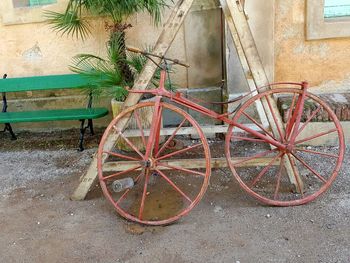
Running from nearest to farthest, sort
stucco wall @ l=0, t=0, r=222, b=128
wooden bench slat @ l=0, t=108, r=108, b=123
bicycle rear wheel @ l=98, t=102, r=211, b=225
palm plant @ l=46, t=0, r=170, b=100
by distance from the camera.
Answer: bicycle rear wheel @ l=98, t=102, r=211, b=225 → palm plant @ l=46, t=0, r=170, b=100 → wooden bench slat @ l=0, t=108, r=108, b=123 → stucco wall @ l=0, t=0, r=222, b=128

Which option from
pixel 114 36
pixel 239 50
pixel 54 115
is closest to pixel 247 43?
pixel 239 50

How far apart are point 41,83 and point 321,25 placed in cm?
338

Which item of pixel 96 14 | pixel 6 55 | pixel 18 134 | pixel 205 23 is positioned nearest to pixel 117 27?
pixel 96 14

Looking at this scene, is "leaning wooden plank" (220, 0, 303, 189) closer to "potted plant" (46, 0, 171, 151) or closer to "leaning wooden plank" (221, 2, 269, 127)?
"leaning wooden plank" (221, 2, 269, 127)

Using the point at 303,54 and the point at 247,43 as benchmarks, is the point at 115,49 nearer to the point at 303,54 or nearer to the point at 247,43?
the point at 247,43

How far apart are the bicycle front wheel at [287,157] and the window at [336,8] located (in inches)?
38.8

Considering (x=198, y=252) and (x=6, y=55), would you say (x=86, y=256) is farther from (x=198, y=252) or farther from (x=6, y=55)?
(x=6, y=55)

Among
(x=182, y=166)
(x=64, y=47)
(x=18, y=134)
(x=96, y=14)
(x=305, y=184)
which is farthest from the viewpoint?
(x=18, y=134)

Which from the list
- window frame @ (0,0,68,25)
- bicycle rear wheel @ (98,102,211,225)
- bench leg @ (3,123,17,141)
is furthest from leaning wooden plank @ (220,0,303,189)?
bench leg @ (3,123,17,141)

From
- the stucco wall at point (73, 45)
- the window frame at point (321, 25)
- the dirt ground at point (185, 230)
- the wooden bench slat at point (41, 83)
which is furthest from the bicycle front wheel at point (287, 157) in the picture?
the wooden bench slat at point (41, 83)

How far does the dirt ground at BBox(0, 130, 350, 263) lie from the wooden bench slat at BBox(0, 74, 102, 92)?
1.46 m

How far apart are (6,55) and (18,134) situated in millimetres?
1066

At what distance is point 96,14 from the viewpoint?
4.86 meters

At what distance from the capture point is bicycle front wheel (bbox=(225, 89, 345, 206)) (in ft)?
10.9
